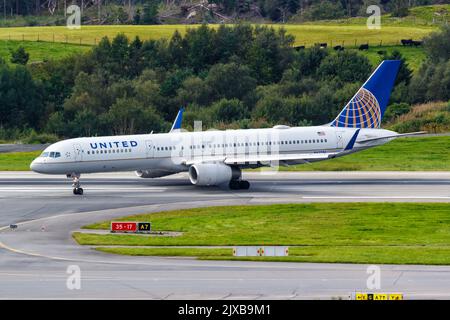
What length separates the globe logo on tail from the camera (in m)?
76.5

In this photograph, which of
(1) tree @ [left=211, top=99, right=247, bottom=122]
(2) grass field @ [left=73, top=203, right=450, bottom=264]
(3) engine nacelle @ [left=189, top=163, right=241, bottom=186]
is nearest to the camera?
(2) grass field @ [left=73, top=203, right=450, bottom=264]

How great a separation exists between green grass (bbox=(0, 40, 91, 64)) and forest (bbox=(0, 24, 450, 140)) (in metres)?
7.63

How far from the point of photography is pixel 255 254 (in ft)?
137

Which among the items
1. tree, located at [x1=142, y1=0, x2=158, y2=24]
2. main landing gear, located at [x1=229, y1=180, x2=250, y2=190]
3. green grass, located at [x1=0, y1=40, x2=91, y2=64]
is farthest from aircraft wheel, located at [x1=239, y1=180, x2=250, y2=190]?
tree, located at [x1=142, y1=0, x2=158, y2=24]

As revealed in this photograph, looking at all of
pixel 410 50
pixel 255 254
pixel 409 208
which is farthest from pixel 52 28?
pixel 255 254

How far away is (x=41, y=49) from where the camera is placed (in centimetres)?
15712

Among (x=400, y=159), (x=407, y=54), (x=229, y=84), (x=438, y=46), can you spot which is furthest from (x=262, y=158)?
(x=407, y=54)

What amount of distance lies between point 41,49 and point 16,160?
70.1 m

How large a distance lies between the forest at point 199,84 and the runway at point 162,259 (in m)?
40.0

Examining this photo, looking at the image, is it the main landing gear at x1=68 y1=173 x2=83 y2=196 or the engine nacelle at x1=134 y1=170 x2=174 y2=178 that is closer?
the main landing gear at x1=68 y1=173 x2=83 y2=196

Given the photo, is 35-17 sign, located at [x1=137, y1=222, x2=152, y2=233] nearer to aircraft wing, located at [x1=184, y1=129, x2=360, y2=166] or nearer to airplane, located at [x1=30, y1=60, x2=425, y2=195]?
airplane, located at [x1=30, y1=60, x2=425, y2=195]

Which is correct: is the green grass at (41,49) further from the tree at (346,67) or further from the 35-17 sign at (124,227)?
the 35-17 sign at (124,227)

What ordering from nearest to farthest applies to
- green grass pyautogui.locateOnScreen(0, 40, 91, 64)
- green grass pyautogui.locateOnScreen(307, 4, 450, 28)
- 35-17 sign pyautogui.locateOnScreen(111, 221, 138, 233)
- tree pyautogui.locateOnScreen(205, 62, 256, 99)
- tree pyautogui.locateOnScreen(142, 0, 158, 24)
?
1. 35-17 sign pyautogui.locateOnScreen(111, 221, 138, 233)
2. tree pyautogui.locateOnScreen(205, 62, 256, 99)
3. green grass pyautogui.locateOnScreen(0, 40, 91, 64)
4. green grass pyautogui.locateOnScreen(307, 4, 450, 28)
5. tree pyautogui.locateOnScreen(142, 0, 158, 24)
